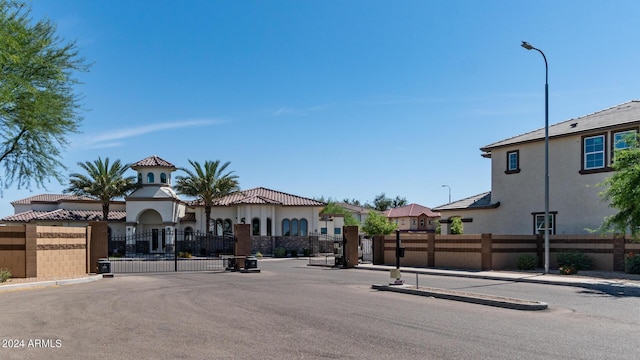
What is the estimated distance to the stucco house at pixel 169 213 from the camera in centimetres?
5491

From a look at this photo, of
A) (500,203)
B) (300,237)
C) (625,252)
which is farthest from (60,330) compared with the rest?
Answer: (300,237)

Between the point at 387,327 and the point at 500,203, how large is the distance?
27.6 meters

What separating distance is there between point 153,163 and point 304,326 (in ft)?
153

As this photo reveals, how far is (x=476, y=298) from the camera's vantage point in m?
16.3

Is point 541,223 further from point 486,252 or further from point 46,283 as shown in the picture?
point 46,283

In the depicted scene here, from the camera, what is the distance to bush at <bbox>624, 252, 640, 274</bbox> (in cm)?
2539

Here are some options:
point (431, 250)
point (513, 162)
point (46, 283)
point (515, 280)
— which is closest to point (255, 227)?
point (431, 250)

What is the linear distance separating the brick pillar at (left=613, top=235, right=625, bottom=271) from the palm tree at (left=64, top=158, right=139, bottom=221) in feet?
142

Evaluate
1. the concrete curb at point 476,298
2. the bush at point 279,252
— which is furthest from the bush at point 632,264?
the bush at point 279,252

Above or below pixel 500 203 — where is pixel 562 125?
above

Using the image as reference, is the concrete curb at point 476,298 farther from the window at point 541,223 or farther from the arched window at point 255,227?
the arched window at point 255,227

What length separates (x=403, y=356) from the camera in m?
9.12

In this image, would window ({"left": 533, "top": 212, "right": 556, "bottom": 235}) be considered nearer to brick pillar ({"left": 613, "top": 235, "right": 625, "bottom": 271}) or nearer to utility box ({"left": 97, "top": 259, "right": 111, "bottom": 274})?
brick pillar ({"left": 613, "top": 235, "right": 625, "bottom": 271})

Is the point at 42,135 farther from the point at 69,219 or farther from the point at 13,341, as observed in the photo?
the point at 69,219
